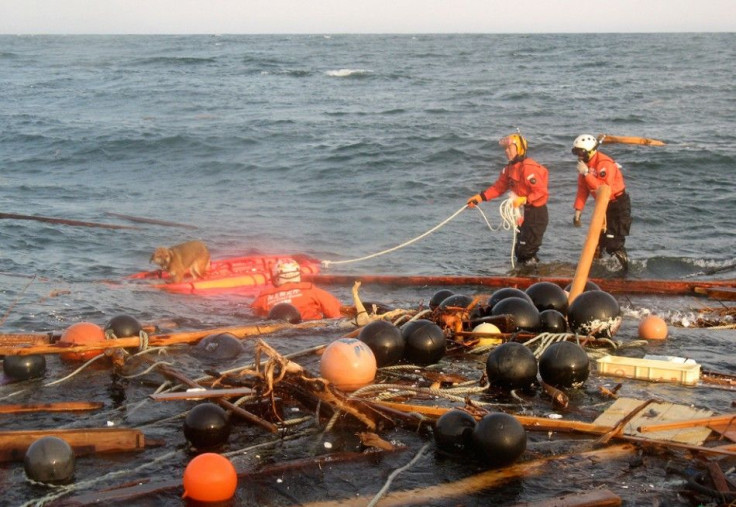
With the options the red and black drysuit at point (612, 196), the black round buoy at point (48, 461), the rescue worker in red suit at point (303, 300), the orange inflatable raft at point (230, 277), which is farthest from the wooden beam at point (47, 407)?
the red and black drysuit at point (612, 196)

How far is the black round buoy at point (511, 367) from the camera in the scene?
6992 mm

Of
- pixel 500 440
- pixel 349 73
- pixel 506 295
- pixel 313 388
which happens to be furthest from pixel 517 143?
pixel 349 73

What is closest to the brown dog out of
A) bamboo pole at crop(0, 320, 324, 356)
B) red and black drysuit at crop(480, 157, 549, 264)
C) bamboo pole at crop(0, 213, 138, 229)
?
bamboo pole at crop(0, 320, 324, 356)

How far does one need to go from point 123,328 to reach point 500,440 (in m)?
4.33

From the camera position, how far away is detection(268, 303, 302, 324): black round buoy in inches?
396

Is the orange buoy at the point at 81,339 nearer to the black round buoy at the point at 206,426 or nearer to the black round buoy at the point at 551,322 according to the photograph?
the black round buoy at the point at 206,426

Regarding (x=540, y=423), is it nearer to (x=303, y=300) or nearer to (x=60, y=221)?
(x=303, y=300)

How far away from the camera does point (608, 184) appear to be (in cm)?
1311

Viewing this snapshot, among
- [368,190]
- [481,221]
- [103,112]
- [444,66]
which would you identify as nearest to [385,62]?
[444,66]

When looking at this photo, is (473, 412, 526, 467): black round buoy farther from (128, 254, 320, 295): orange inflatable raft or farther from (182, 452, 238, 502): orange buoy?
(128, 254, 320, 295): orange inflatable raft

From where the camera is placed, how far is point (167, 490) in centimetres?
543

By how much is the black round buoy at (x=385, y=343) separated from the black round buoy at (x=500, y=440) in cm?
187

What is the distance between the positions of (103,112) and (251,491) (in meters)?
36.3

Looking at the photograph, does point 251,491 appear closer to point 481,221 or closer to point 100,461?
point 100,461
